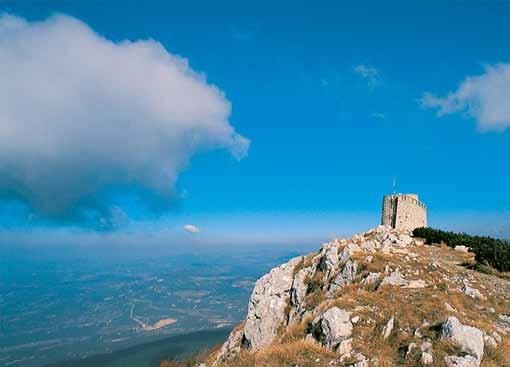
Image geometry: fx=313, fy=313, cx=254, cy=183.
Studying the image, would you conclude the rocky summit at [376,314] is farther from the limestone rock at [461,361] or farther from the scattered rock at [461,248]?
the scattered rock at [461,248]

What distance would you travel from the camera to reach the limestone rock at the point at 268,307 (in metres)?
23.2

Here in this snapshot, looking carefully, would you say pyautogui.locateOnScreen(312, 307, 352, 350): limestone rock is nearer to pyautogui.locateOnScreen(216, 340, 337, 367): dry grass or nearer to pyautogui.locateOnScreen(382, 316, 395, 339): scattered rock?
pyautogui.locateOnScreen(216, 340, 337, 367): dry grass

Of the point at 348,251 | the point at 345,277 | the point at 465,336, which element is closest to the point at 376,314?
the point at 465,336

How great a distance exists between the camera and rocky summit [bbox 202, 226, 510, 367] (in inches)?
464

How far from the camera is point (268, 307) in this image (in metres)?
25.0

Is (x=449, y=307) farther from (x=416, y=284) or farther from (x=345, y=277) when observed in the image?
(x=345, y=277)

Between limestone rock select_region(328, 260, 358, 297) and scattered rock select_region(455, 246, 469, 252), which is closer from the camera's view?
limestone rock select_region(328, 260, 358, 297)

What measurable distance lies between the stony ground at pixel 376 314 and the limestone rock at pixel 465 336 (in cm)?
3

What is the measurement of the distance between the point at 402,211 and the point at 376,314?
3145cm

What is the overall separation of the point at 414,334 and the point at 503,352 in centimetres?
304

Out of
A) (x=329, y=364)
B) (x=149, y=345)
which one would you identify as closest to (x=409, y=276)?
(x=329, y=364)

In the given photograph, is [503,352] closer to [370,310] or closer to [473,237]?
[370,310]

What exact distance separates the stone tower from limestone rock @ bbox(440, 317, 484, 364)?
105 ft

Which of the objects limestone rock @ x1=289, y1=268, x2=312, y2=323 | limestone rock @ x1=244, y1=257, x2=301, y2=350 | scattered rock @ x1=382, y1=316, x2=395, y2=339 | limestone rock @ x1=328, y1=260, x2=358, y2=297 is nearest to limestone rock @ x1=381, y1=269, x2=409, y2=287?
limestone rock @ x1=328, y1=260, x2=358, y2=297
